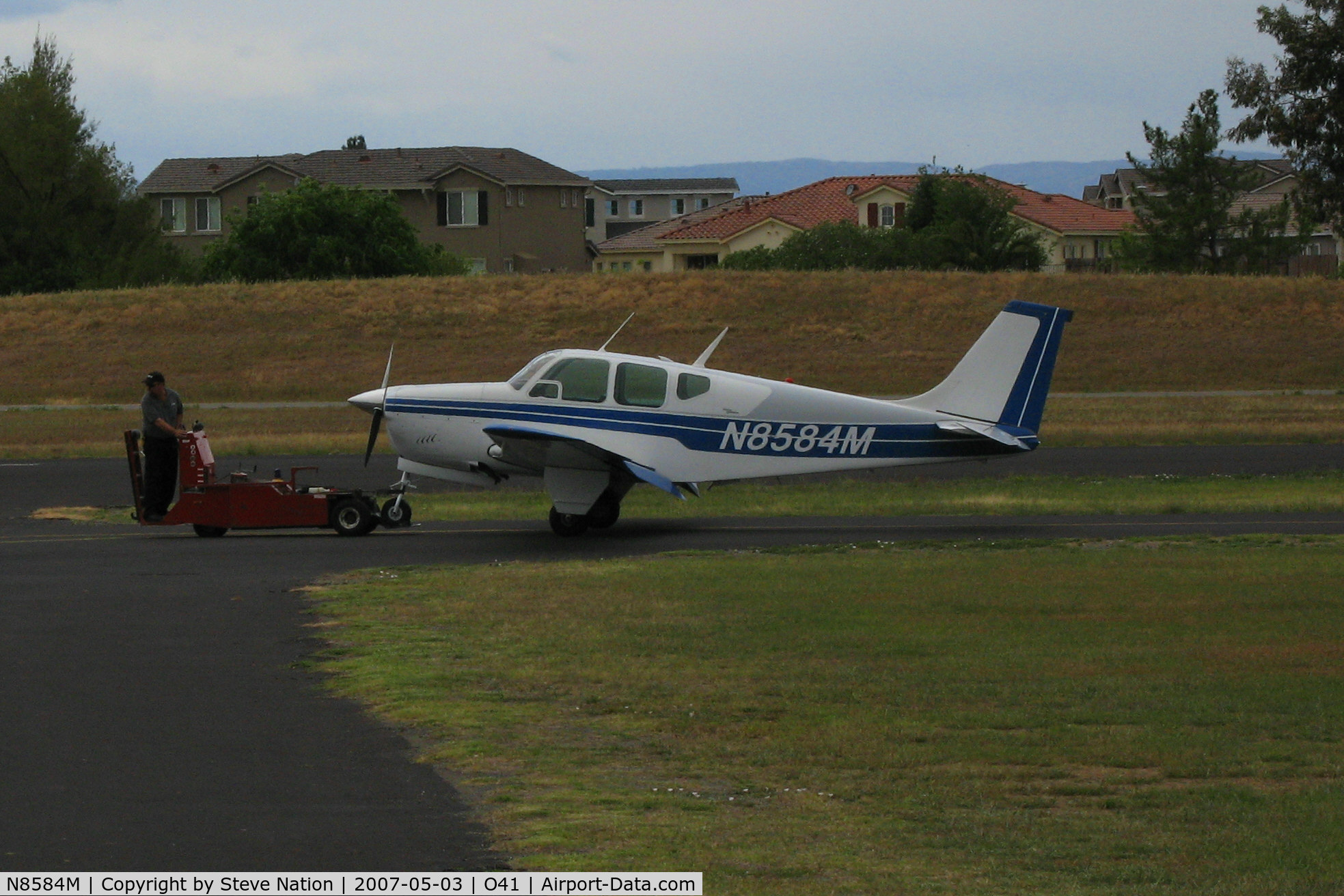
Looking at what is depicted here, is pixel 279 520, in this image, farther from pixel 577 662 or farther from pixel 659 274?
pixel 659 274

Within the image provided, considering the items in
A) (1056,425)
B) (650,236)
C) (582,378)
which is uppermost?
(650,236)

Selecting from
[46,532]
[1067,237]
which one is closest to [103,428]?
[46,532]

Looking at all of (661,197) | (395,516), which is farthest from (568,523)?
(661,197)

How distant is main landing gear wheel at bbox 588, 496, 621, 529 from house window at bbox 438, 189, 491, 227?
66134 mm

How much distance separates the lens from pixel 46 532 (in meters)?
19.2

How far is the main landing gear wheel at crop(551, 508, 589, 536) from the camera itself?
1836 centimetres

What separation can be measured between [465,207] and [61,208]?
799 inches

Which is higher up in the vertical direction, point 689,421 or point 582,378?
point 582,378

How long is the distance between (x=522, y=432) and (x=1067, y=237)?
89.1m

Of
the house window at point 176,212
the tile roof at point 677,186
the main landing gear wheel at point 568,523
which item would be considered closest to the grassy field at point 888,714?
the main landing gear wheel at point 568,523

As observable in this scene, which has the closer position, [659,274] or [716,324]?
[716,324]

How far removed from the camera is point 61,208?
2953 inches

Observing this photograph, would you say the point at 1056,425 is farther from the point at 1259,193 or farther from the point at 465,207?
the point at 1259,193
